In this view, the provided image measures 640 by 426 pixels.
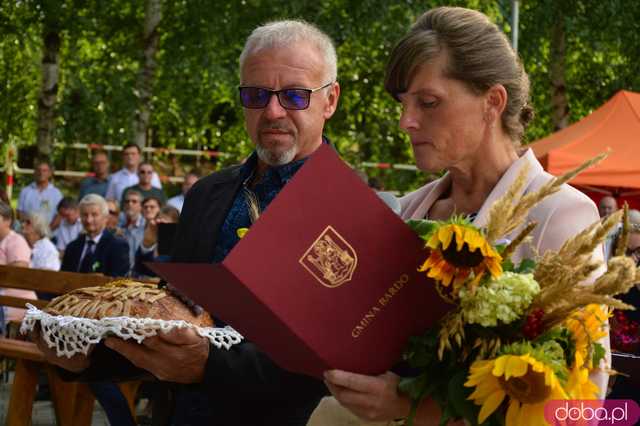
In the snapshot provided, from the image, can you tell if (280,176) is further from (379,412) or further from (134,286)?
(379,412)

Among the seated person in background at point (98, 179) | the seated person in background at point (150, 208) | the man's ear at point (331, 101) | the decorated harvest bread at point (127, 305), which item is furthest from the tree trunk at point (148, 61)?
the decorated harvest bread at point (127, 305)

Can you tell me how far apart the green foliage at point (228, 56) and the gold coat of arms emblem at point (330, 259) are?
43.8 ft

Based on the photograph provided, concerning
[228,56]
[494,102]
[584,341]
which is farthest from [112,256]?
[228,56]

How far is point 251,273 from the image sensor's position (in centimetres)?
205

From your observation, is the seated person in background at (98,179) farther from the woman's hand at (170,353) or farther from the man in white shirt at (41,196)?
the woman's hand at (170,353)

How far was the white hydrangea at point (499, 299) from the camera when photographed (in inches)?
83.8

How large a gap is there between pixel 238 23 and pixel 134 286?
15.2 meters

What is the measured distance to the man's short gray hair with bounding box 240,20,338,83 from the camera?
3252 mm

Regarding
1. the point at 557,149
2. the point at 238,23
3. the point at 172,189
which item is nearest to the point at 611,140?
the point at 557,149

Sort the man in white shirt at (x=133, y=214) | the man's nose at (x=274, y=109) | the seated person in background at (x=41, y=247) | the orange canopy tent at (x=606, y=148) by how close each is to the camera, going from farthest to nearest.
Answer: the orange canopy tent at (x=606, y=148)
the man in white shirt at (x=133, y=214)
the seated person in background at (x=41, y=247)
the man's nose at (x=274, y=109)

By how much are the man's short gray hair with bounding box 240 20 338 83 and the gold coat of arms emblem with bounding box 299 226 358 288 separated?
1213 millimetres

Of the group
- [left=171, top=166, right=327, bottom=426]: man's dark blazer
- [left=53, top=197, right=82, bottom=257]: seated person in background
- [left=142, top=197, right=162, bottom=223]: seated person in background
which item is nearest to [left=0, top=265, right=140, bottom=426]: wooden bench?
[left=171, top=166, right=327, bottom=426]: man's dark blazer

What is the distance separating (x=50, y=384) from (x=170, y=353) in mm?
4302

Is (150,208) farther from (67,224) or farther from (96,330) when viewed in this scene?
(96,330)
